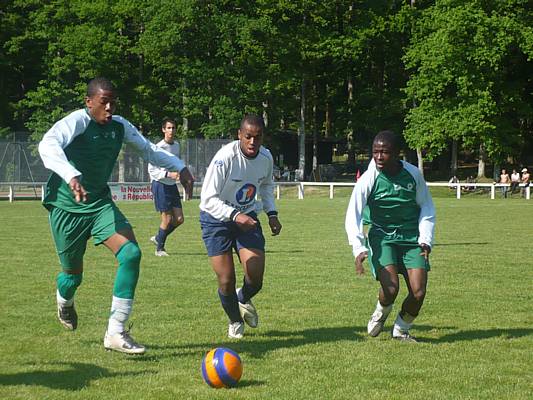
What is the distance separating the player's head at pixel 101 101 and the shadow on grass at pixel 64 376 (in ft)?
6.60

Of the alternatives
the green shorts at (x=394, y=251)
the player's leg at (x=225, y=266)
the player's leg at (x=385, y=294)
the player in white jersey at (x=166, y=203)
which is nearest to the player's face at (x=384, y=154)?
the green shorts at (x=394, y=251)

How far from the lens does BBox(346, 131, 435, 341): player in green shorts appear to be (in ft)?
25.4

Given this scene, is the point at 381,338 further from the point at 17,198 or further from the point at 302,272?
the point at 17,198

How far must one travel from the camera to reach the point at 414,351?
7.43 meters

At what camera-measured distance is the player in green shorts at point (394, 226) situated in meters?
7.75

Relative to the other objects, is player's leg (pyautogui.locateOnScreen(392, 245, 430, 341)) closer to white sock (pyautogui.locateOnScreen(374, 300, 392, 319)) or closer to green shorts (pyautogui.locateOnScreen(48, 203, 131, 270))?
white sock (pyautogui.locateOnScreen(374, 300, 392, 319))

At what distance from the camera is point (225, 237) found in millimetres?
8109

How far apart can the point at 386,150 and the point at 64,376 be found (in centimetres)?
325

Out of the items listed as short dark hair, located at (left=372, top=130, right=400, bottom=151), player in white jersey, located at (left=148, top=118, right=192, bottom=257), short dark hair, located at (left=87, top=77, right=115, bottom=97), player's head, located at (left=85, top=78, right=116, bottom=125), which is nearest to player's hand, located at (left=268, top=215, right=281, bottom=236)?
short dark hair, located at (left=372, top=130, right=400, bottom=151)

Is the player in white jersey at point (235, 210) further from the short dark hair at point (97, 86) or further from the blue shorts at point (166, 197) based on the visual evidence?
the blue shorts at point (166, 197)

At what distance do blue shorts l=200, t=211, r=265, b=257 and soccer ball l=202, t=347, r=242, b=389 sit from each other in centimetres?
196

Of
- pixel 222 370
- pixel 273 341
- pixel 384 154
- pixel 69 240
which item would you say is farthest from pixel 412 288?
pixel 69 240

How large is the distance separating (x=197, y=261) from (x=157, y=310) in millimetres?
4902

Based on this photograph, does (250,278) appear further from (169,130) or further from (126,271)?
(169,130)
